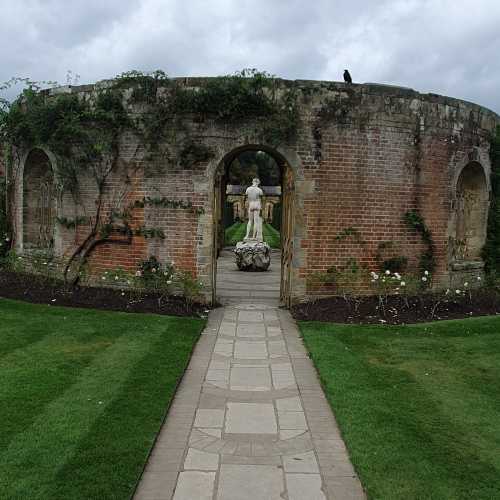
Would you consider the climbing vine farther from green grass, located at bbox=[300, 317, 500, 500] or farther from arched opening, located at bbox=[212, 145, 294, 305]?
green grass, located at bbox=[300, 317, 500, 500]

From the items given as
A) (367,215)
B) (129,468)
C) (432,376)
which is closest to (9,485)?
(129,468)

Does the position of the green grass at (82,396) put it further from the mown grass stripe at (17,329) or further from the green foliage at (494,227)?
the green foliage at (494,227)

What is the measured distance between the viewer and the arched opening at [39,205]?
10.7 meters

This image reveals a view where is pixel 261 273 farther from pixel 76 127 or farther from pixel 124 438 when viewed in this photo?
pixel 124 438

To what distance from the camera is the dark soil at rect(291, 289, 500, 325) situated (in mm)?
8141

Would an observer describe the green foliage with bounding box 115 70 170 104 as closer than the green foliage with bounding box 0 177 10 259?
Yes

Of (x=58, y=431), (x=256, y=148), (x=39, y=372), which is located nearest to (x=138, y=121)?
(x=256, y=148)

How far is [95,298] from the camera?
8750 millimetres

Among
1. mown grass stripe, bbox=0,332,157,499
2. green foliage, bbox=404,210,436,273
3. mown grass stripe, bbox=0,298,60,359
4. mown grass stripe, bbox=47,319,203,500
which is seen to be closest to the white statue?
green foliage, bbox=404,210,436,273

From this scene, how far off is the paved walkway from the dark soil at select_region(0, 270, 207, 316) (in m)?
1.94

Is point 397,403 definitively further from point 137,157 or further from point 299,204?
point 137,157

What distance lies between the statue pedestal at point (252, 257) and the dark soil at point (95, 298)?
5603mm

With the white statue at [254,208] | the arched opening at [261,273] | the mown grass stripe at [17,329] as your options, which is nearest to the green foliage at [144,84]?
the arched opening at [261,273]

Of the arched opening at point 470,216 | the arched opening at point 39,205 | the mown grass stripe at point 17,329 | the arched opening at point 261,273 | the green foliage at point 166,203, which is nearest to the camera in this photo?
the mown grass stripe at point 17,329
